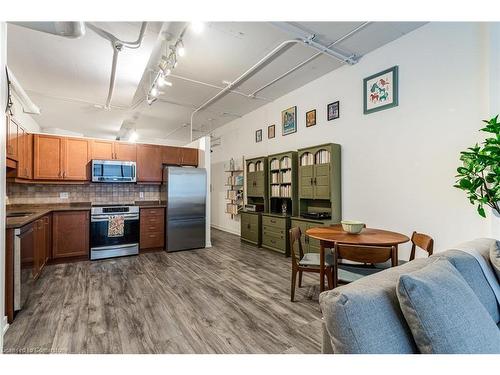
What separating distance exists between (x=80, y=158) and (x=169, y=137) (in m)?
4.37

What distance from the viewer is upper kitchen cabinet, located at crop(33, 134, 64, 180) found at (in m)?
4.23

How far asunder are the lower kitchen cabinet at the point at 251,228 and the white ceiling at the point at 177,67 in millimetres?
2570

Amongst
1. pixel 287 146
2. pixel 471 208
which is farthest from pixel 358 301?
pixel 287 146

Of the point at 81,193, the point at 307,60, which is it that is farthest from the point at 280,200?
the point at 81,193

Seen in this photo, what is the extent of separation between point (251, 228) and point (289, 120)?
2447 millimetres

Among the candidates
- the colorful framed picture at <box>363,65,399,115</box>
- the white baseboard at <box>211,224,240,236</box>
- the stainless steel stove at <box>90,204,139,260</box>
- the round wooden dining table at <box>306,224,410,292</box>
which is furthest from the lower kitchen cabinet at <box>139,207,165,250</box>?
the colorful framed picture at <box>363,65,399,115</box>

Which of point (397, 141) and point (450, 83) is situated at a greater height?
point (450, 83)

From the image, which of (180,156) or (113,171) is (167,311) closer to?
(113,171)

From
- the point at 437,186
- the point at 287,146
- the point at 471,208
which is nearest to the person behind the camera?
the point at 471,208

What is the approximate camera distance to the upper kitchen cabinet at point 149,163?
516 centimetres

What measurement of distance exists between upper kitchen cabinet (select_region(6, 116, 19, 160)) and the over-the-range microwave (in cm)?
124

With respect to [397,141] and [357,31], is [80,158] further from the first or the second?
[397,141]
